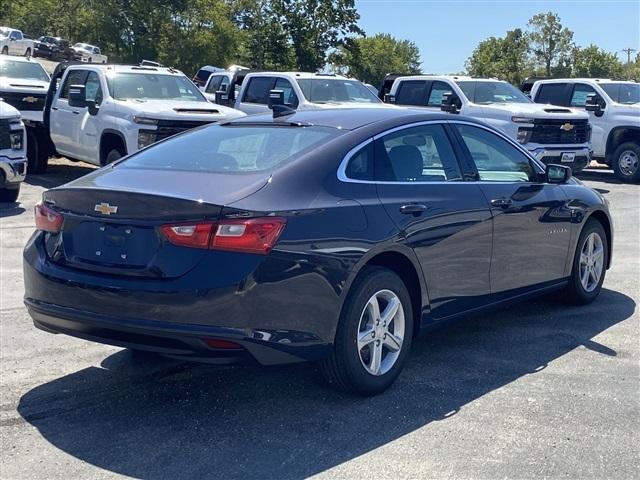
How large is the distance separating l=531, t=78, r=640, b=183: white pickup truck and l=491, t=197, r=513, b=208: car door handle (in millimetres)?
12142

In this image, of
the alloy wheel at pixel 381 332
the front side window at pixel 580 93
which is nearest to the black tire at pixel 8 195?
the alloy wheel at pixel 381 332

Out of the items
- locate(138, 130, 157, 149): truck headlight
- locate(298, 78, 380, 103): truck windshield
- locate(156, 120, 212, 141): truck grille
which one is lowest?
locate(138, 130, 157, 149): truck headlight

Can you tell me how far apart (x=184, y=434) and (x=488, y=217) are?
8.22 ft

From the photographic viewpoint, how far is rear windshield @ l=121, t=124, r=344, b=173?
484 cm

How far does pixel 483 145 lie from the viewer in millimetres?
6082

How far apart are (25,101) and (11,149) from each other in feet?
15.8

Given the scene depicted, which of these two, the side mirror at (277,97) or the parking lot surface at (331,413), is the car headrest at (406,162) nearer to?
the parking lot surface at (331,413)

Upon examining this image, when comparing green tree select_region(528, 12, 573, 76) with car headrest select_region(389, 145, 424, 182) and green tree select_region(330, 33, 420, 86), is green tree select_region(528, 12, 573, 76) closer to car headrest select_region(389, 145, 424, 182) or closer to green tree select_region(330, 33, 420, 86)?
green tree select_region(330, 33, 420, 86)

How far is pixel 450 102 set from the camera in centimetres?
1612

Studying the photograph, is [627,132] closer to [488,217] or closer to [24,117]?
[24,117]

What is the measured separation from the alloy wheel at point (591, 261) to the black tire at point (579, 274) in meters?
0.02

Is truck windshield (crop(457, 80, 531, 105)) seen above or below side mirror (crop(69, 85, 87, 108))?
above

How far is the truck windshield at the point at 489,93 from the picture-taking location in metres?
16.5

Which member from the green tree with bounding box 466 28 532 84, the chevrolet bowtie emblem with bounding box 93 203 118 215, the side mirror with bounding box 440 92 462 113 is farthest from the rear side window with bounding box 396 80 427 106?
the green tree with bounding box 466 28 532 84
